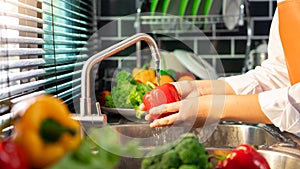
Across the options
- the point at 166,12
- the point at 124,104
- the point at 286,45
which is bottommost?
the point at 124,104

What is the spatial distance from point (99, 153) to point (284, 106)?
0.90m

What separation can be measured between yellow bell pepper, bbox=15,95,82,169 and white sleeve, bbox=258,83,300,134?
36.4 inches

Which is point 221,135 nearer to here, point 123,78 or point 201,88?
point 201,88

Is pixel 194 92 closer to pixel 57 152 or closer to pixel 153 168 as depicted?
pixel 153 168

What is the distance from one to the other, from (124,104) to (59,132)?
4.80 ft

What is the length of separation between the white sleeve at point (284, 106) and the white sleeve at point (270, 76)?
1.48 ft

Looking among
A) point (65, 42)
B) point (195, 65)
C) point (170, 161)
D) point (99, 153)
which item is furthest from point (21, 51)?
point (195, 65)

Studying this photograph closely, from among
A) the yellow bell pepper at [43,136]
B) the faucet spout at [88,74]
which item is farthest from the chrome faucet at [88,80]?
the yellow bell pepper at [43,136]

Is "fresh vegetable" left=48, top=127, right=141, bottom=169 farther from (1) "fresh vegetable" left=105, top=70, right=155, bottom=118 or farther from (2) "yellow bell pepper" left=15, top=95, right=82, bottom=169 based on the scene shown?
(1) "fresh vegetable" left=105, top=70, right=155, bottom=118

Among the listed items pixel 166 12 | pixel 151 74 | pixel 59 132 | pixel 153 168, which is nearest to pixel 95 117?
pixel 153 168

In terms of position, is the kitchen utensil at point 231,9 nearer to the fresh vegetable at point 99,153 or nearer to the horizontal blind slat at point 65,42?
the horizontal blind slat at point 65,42

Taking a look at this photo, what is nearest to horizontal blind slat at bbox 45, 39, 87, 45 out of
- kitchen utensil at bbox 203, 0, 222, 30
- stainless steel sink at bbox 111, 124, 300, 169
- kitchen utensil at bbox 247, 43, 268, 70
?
stainless steel sink at bbox 111, 124, 300, 169

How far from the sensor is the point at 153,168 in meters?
0.80

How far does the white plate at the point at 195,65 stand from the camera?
2.64m
